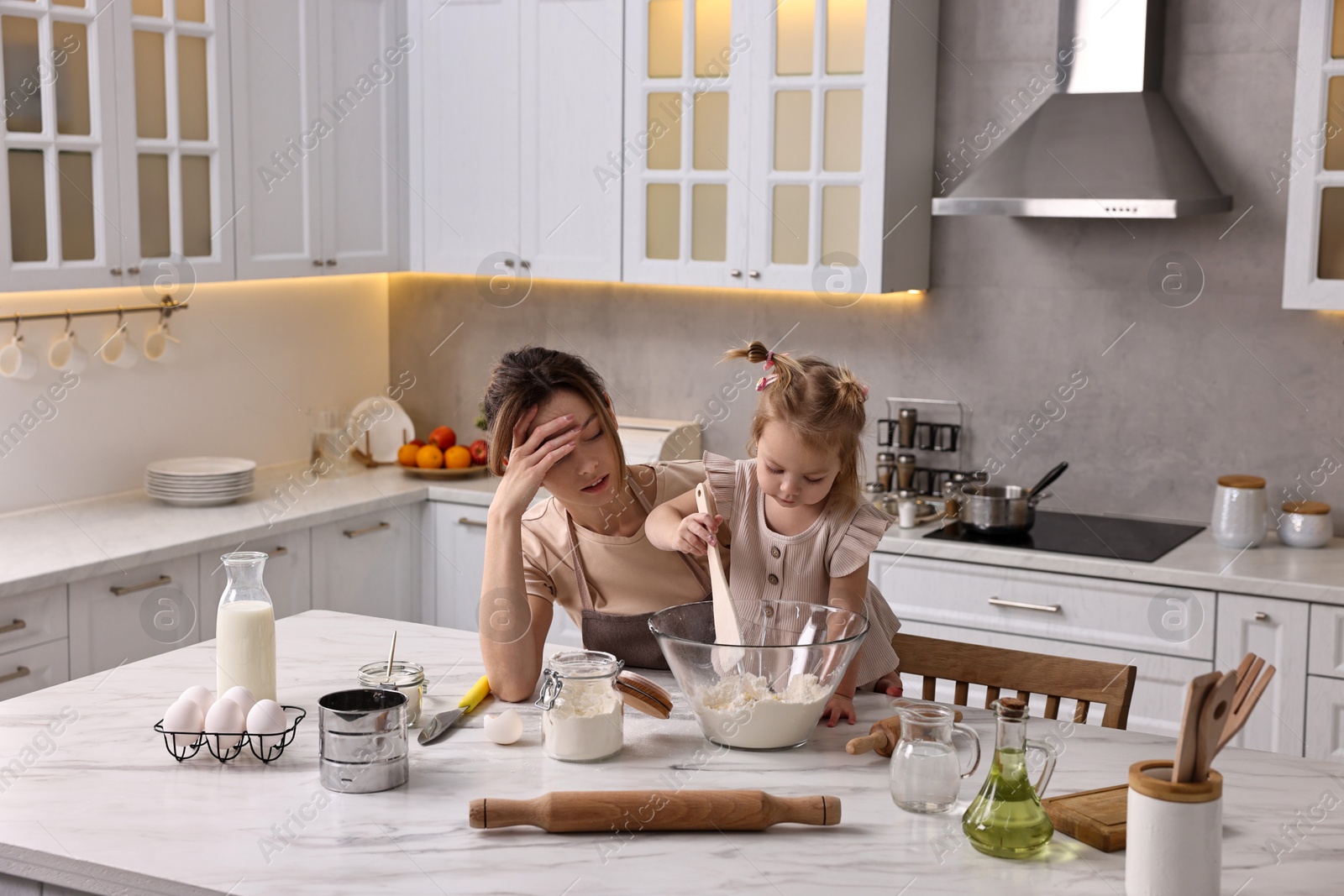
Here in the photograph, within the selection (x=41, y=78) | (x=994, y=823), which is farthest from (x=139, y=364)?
(x=994, y=823)

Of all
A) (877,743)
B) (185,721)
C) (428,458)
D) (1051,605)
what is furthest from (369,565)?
(877,743)

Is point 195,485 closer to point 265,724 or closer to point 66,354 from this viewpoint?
point 66,354

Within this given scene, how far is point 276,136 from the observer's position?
11.8 feet

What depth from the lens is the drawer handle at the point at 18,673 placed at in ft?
9.04

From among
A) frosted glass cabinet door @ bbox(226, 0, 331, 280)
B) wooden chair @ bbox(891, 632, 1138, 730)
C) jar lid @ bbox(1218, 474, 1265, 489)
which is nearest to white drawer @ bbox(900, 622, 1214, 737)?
jar lid @ bbox(1218, 474, 1265, 489)

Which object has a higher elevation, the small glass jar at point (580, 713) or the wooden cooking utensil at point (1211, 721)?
the wooden cooking utensil at point (1211, 721)

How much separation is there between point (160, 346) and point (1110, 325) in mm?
2517

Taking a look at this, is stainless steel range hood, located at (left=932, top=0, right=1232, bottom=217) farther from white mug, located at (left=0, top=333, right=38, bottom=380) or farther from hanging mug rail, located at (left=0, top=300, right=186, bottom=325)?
white mug, located at (left=0, top=333, right=38, bottom=380)

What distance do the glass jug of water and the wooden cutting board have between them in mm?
103

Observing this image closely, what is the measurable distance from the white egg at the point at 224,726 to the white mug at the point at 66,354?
202 centimetres

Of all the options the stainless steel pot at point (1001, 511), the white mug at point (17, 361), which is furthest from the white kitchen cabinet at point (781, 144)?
the white mug at point (17, 361)

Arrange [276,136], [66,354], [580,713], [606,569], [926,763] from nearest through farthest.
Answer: [926,763]
[580,713]
[606,569]
[66,354]
[276,136]

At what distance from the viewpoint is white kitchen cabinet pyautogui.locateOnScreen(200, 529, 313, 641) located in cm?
321

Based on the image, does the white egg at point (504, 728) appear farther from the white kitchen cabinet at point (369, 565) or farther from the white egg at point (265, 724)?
the white kitchen cabinet at point (369, 565)
